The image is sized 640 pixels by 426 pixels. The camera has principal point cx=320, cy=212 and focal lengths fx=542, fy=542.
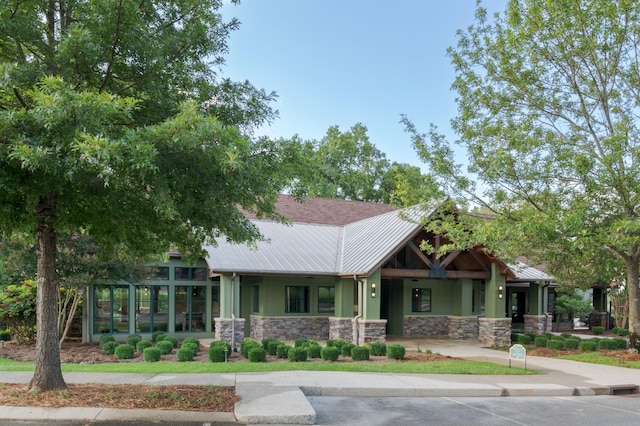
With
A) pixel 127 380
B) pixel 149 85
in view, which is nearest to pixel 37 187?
pixel 149 85

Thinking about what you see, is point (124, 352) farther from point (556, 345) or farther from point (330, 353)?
point (556, 345)

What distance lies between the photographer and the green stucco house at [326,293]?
18.3m

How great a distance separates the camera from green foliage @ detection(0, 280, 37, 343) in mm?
17234

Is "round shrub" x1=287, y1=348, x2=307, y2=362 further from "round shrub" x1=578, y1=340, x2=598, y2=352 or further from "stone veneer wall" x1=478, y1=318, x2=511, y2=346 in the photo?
"round shrub" x1=578, y1=340, x2=598, y2=352

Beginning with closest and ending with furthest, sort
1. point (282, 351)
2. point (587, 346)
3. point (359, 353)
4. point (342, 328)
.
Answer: point (359, 353)
point (282, 351)
point (587, 346)
point (342, 328)

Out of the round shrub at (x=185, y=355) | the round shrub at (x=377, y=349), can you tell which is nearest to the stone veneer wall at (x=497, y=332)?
the round shrub at (x=377, y=349)

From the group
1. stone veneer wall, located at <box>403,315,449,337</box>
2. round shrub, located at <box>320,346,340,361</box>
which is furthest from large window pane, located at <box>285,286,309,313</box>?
round shrub, located at <box>320,346,340,361</box>

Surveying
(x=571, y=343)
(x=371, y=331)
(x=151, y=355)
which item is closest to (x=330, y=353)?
(x=371, y=331)

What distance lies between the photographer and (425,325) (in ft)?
74.3

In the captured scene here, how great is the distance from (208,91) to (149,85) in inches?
39.6

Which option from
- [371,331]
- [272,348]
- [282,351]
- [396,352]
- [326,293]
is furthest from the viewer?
[326,293]

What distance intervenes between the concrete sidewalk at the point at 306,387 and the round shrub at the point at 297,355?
2.02m

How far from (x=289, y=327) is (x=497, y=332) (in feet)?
25.0

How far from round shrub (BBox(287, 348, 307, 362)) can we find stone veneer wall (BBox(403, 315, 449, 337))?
31.2ft
